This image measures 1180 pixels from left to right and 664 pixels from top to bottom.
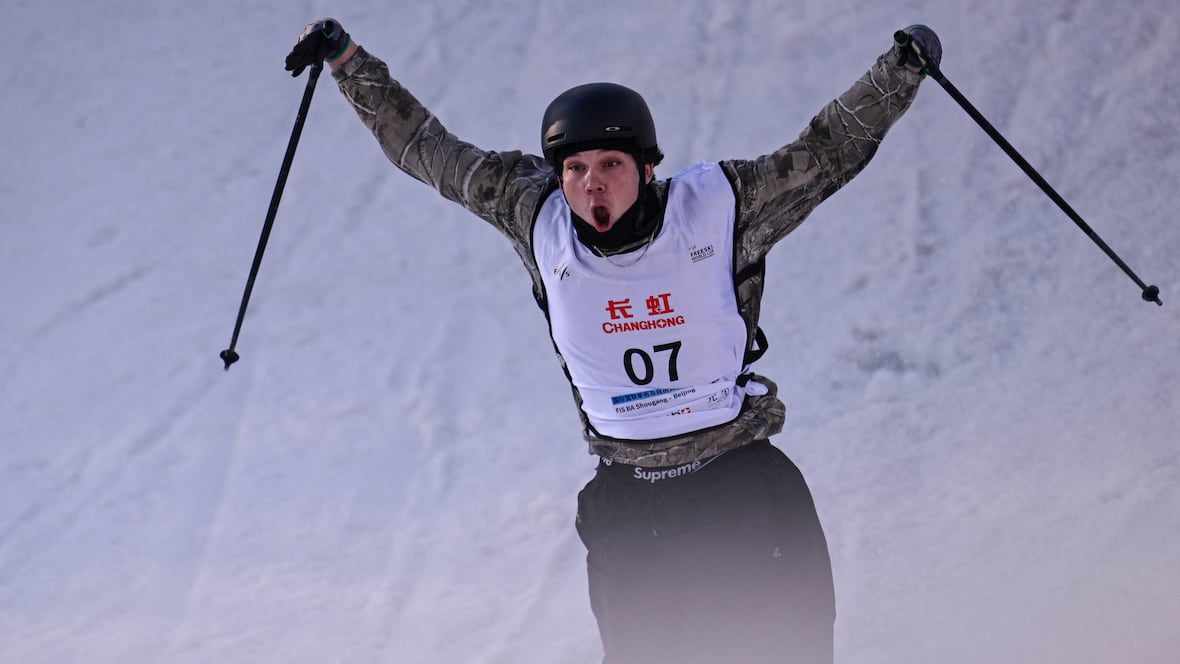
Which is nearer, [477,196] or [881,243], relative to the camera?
[477,196]

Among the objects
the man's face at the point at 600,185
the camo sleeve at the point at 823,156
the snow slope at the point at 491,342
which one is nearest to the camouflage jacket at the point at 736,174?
the camo sleeve at the point at 823,156

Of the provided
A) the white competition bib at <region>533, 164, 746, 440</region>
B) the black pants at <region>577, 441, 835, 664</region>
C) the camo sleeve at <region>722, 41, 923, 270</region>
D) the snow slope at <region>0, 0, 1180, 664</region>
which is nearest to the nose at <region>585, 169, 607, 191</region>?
the white competition bib at <region>533, 164, 746, 440</region>

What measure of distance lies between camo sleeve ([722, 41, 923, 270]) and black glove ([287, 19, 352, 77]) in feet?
2.75

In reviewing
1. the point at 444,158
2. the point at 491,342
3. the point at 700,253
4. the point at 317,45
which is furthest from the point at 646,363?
the point at 491,342

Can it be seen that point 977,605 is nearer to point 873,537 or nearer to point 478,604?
point 873,537

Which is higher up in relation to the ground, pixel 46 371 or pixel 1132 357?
pixel 46 371

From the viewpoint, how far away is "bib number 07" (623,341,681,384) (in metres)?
2.57

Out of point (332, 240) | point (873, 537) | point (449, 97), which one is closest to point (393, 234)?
point (332, 240)

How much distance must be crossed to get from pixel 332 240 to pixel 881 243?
218cm

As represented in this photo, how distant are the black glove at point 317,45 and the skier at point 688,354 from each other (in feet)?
0.05

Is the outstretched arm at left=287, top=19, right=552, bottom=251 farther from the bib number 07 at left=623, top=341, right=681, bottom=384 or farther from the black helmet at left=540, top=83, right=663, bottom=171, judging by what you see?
the bib number 07 at left=623, top=341, right=681, bottom=384

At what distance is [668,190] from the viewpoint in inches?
104

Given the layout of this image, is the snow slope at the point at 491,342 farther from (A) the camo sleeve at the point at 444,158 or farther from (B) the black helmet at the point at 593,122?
(B) the black helmet at the point at 593,122

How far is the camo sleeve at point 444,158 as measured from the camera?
2719 mm
